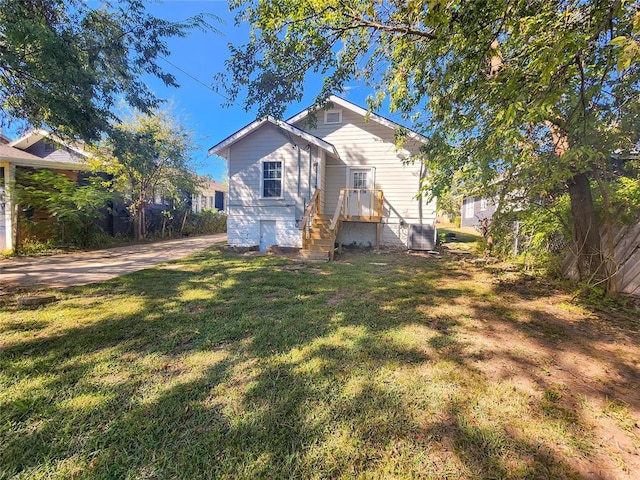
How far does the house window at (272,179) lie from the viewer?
10383 millimetres

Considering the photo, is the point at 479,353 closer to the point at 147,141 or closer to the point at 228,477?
the point at 228,477

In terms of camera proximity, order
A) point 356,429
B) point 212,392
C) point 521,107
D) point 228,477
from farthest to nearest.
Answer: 1. point 521,107
2. point 212,392
3. point 356,429
4. point 228,477

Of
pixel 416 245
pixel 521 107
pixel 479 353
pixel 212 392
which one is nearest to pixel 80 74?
pixel 212 392

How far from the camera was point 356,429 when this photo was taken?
192 centimetres

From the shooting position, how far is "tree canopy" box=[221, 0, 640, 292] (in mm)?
2996

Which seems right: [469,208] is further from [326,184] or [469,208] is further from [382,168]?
[326,184]

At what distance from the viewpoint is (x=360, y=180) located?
1134 centimetres

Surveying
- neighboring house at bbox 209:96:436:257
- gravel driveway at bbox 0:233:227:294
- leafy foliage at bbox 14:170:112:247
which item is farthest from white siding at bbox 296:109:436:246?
leafy foliage at bbox 14:170:112:247

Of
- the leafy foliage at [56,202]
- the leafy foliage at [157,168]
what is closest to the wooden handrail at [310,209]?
the leafy foliage at [157,168]

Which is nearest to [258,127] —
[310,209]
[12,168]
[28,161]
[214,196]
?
[310,209]

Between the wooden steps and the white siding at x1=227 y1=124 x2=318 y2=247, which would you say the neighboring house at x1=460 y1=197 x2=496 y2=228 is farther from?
the white siding at x1=227 y1=124 x2=318 y2=247

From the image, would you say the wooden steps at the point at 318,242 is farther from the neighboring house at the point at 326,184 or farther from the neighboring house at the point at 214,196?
the neighboring house at the point at 214,196

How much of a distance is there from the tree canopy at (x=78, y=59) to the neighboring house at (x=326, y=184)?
12.9ft

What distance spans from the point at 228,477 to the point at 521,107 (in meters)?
3.89
